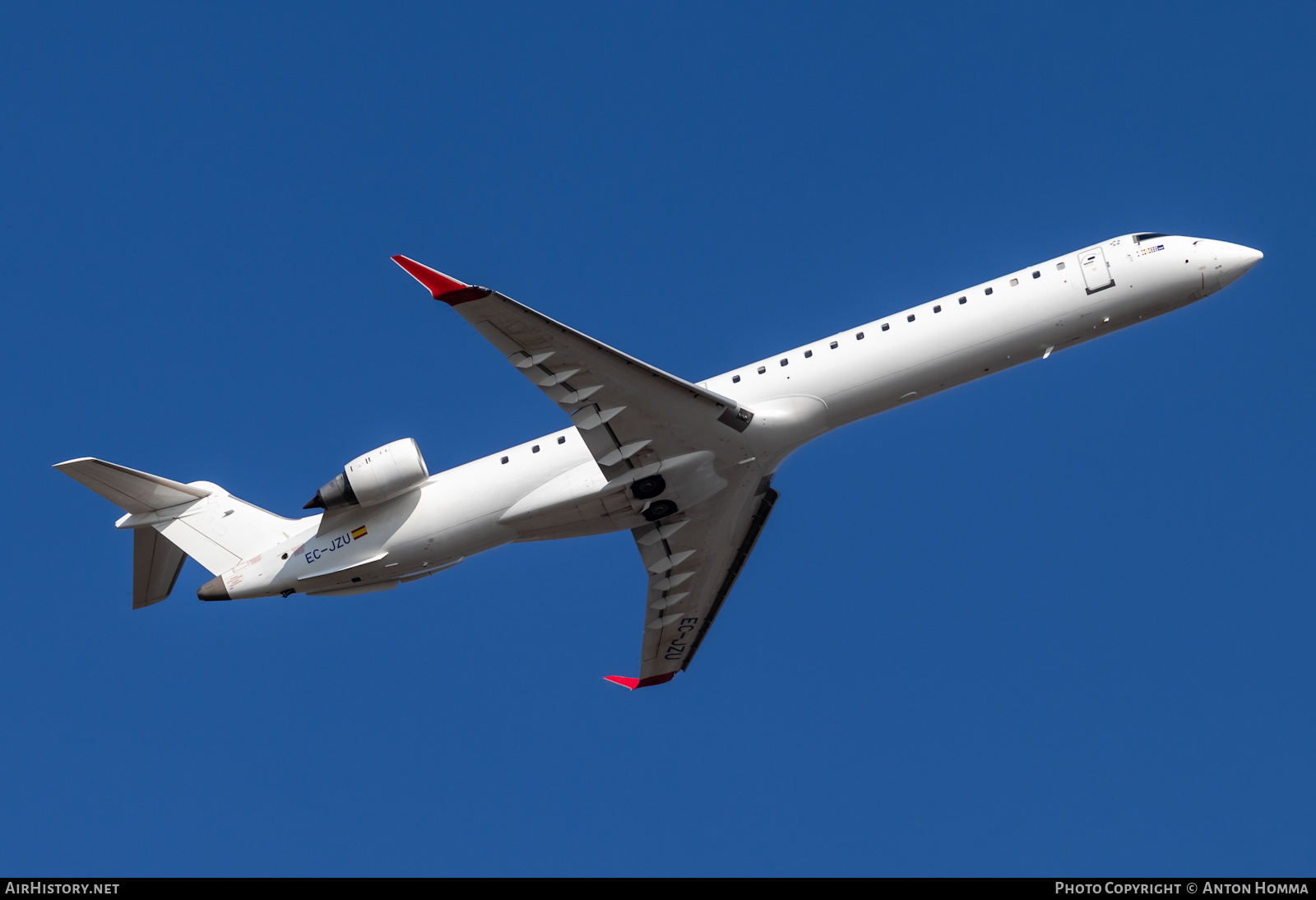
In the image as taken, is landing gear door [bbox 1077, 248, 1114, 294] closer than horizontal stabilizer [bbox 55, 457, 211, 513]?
Yes

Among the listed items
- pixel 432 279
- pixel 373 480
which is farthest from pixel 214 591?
pixel 432 279

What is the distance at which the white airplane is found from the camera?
27.2 metres

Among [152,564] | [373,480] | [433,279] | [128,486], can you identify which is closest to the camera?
[433,279]

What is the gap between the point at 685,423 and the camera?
90.3ft

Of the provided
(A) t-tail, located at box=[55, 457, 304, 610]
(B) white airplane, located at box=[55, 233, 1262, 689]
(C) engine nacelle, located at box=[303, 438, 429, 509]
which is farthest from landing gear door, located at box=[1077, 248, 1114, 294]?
(A) t-tail, located at box=[55, 457, 304, 610]

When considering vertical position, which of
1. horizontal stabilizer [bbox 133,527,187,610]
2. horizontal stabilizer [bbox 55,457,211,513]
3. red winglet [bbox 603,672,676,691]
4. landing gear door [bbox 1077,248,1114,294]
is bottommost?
red winglet [bbox 603,672,676,691]

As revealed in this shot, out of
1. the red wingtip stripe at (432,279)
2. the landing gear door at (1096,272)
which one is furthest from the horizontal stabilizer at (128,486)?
the landing gear door at (1096,272)

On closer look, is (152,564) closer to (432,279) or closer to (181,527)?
(181,527)

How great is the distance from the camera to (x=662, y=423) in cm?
2748

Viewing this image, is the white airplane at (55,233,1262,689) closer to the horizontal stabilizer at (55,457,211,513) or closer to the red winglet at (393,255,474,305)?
the horizontal stabilizer at (55,457,211,513)

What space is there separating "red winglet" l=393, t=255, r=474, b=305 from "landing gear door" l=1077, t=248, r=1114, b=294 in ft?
45.1

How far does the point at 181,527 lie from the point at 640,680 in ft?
41.6

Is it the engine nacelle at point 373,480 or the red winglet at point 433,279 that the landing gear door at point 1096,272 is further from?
the engine nacelle at point 373,480

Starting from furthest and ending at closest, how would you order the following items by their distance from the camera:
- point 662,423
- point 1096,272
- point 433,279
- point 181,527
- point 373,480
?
point 181,527
point 373,480
point 1096,272
point 662,423
point 433,279
